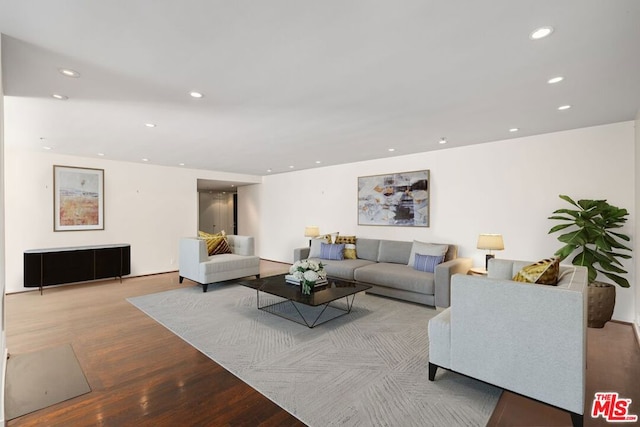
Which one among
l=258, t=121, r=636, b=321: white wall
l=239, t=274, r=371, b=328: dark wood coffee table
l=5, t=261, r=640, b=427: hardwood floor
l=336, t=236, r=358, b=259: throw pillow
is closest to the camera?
l=5, t=261, r=640, b=427: hardwood floor

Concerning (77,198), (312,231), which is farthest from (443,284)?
(77,198)

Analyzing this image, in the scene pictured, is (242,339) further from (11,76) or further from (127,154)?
(127,154)

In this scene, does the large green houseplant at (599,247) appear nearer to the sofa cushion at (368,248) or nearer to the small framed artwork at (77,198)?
the sofa cushion at (368,248)

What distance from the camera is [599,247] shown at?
3.30m

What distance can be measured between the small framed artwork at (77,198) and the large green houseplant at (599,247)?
7519 mm

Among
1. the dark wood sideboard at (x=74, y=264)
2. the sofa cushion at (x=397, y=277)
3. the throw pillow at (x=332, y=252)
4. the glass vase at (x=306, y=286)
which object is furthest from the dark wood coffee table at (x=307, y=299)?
the dark wood sideboard at (x=74, y=264)

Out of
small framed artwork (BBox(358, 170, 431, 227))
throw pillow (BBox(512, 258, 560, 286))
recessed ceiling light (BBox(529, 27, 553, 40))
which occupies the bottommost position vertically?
throw pillow (BBox(512, 258, 560, 286))

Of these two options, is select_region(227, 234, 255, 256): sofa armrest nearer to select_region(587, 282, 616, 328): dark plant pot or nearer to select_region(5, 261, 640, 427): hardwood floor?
select_region(5, 261, 640, 427): hardwood floor

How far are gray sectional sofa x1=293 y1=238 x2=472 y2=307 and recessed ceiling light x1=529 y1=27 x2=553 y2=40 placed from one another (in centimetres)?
285

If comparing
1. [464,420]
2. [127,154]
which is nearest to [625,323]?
[464,420]

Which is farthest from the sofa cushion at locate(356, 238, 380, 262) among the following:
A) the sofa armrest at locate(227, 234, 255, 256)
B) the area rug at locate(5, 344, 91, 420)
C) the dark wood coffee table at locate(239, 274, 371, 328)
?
the area rug at locate(5, 344, 91, 420)

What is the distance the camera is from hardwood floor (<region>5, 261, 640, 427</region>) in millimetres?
1939

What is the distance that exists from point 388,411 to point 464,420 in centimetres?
48

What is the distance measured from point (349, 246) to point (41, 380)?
14.6ft
